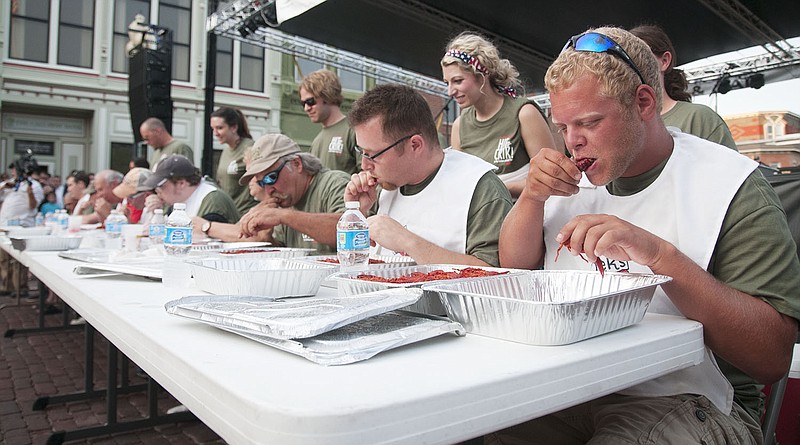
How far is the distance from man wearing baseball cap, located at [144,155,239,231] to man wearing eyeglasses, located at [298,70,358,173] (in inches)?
30.0

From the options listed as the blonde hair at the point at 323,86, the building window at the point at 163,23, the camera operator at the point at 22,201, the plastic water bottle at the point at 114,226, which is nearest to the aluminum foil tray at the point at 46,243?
the plastic water bottle at the point at 114,226

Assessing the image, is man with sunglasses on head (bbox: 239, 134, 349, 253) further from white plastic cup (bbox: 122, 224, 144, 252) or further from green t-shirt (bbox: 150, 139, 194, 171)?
green t-shirt (bbox: 150, 139, 194, 171)

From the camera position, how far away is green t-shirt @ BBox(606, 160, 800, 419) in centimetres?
114

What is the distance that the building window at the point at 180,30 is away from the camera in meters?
16.2

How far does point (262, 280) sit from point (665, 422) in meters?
0.87

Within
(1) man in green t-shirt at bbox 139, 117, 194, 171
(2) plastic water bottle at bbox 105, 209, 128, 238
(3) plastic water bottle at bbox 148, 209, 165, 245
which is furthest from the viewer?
(1) man in green t-shirt at bbox 139, 117, 194, 171

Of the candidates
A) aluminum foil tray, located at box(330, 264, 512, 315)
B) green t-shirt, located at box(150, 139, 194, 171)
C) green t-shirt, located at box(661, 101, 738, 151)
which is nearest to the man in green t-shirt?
green t-shirt, located at box(150, 139, 194, 171)

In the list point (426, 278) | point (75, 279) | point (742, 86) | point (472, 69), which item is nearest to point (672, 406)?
point (426, 278)

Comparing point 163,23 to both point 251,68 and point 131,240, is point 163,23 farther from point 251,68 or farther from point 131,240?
point 131,240

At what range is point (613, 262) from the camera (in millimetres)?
1356

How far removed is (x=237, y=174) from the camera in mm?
4656

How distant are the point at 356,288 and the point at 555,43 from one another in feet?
17.1

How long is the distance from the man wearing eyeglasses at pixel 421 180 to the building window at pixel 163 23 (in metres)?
14.7

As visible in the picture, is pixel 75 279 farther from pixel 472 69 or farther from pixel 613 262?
pixel 472 69
